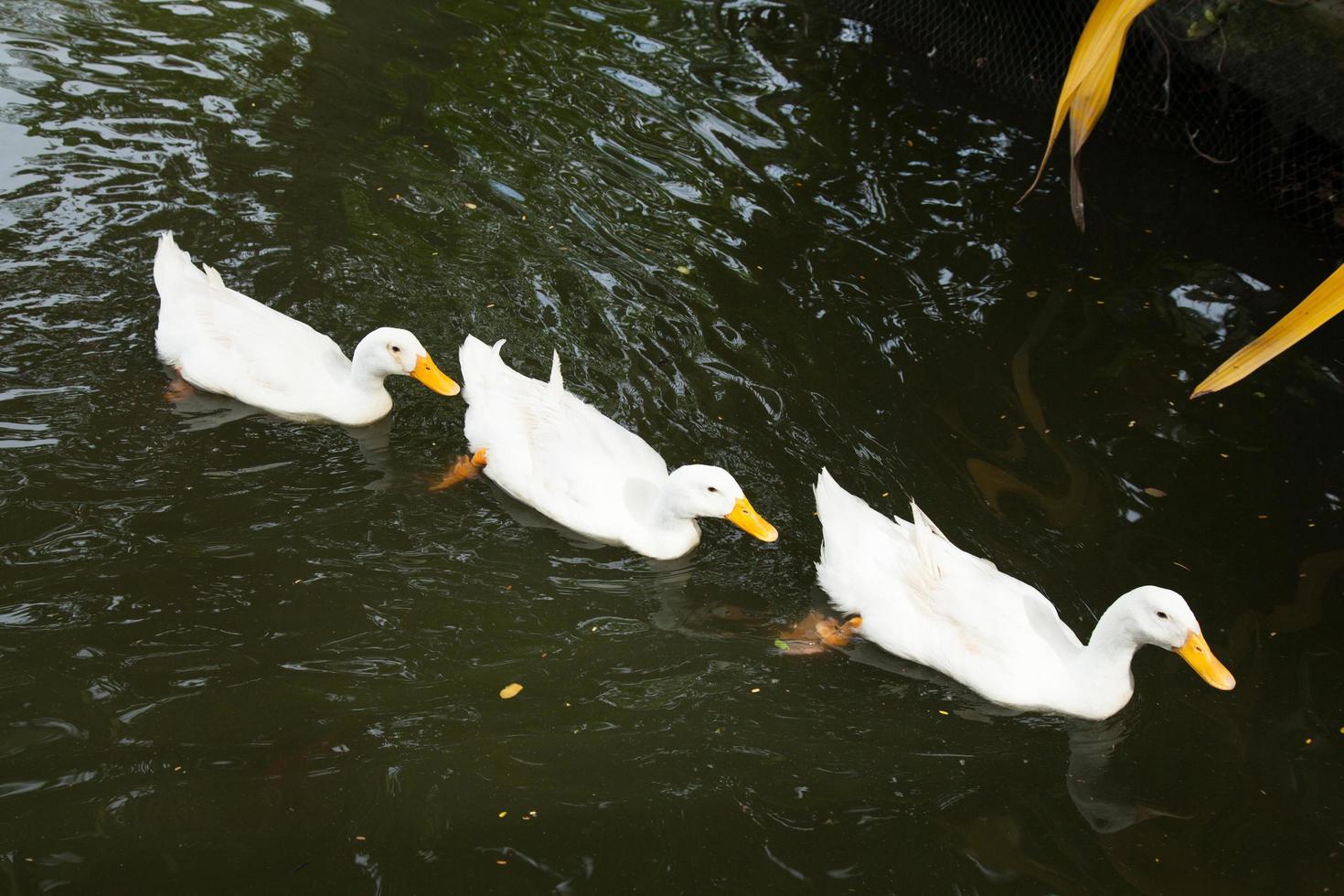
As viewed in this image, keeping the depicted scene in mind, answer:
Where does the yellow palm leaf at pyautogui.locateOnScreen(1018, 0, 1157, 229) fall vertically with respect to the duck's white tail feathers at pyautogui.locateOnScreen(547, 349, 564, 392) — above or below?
above

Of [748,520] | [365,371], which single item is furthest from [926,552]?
[365,371]

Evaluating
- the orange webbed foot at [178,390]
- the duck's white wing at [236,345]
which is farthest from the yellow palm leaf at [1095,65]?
the orange webbed foot at [178,390]

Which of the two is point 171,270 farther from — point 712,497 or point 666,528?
point 712,497

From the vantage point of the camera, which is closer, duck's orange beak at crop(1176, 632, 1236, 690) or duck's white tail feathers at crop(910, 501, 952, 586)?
duck's orange beak at crop(1176, 632, 1236, 690)

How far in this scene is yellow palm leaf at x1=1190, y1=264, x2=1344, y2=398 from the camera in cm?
342

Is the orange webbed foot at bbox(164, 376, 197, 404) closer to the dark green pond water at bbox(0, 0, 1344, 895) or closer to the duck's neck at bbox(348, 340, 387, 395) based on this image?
the dark green pond water at bbox(0, 0, 1344, 895)

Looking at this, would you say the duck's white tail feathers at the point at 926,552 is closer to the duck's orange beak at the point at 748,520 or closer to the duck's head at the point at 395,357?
the duck's orange beak at the point at 748,520

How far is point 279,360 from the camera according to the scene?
5.60 meters

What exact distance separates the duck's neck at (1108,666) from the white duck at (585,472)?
1.31 metres

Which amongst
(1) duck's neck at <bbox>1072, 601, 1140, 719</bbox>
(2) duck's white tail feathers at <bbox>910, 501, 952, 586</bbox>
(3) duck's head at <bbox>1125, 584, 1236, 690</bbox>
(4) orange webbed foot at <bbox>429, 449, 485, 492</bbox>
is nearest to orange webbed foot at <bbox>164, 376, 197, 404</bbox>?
(4) orange webbed foot at <bbox>429, 449, 485, 492</bbox>

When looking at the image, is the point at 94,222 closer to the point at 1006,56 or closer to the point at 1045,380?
the point at 1045,380

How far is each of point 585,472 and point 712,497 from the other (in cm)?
61

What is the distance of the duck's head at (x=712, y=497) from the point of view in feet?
16.2

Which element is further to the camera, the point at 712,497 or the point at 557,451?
the point at 557,451
